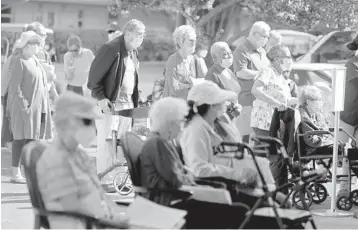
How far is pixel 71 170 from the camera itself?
6.17 m

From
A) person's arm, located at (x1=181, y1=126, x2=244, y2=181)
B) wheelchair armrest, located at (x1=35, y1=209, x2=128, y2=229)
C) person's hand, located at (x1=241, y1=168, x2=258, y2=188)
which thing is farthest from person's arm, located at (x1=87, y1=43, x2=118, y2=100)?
wheelchair armrest, located at (x1=35, y1=209, x2=128, y2=229)

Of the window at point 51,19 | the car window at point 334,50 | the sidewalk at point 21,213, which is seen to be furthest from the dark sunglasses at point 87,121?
the window at point 51,19

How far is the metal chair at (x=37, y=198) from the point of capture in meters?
5.99

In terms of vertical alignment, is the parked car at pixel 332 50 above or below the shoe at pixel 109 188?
above

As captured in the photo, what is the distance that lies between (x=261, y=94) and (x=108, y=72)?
67.6 inches

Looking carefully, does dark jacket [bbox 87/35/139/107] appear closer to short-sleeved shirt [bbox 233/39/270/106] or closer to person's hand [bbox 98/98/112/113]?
person's hand [bbox 98/98/112/113]

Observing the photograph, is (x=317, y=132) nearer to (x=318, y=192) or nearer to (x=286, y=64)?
(x=318, y=192)

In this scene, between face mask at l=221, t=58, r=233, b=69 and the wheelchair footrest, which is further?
face mask at l=221, t=58, r=233, b=69

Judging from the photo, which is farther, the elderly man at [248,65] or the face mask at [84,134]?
the elderly man at [248,65]

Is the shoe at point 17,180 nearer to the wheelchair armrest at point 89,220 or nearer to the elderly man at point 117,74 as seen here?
the elderly man at point 117,74

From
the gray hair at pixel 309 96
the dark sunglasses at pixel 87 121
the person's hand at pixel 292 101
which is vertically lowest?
the person's hand at pixel 292 101

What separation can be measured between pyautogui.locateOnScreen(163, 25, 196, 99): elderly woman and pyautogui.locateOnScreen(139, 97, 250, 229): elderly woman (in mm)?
4443

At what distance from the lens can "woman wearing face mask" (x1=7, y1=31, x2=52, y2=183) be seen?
12312 millimetres

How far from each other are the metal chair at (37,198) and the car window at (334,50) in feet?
52.7
